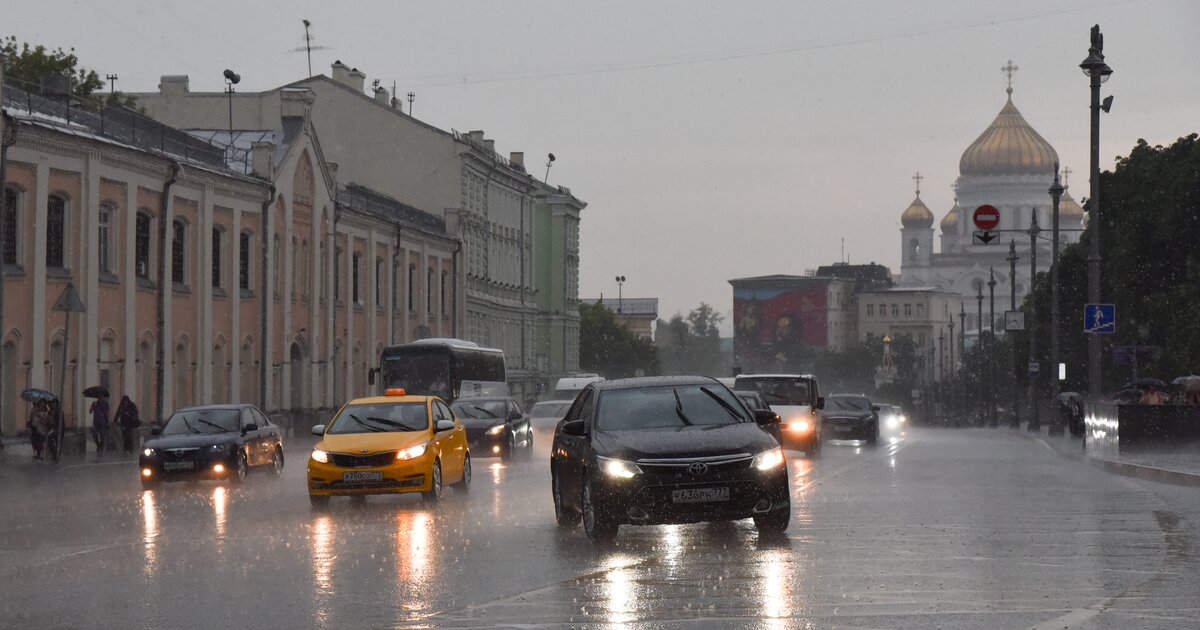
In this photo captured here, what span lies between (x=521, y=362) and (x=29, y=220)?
55.0 m

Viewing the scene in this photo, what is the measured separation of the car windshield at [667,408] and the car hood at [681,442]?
268 mm

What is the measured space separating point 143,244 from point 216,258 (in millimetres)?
5431

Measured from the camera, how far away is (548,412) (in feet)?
178

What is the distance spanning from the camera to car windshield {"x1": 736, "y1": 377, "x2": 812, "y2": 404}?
40.5 metres

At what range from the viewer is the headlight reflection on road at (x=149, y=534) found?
1538 cm

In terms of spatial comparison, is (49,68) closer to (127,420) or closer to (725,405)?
(127,420)

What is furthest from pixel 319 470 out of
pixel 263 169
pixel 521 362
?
pixel 521 362

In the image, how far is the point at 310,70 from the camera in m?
83.2

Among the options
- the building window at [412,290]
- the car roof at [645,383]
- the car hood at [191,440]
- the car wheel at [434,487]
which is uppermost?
the building window at [412,290]

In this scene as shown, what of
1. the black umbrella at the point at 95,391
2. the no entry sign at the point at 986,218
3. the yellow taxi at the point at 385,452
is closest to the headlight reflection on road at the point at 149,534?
the yellow taxi at the point at 385,452

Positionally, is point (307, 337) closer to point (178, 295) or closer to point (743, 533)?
point (178, 295)

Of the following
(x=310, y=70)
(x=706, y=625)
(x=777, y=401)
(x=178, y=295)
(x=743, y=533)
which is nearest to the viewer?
(x=706, y=625)

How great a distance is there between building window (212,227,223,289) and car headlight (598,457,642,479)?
38227 mm

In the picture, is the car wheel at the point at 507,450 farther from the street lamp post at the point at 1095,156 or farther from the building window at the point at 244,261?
the building window at the point at 244,261
